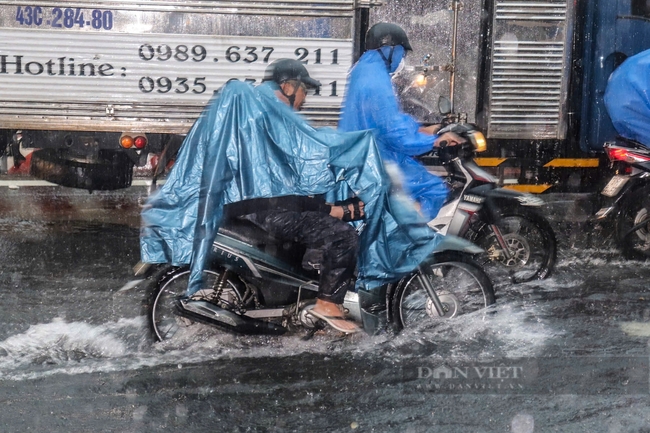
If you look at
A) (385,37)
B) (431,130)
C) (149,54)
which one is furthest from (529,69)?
(149,54)

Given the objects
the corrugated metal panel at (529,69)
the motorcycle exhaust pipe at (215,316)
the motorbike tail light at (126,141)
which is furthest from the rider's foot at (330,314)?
the corrugated metal panel at (529,69)

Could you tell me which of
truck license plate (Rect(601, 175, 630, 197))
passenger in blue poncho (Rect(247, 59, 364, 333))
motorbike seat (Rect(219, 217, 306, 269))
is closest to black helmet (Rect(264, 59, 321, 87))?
passenger in blue poncho (Rect(247, 59, 364, 333))

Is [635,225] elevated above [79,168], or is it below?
below

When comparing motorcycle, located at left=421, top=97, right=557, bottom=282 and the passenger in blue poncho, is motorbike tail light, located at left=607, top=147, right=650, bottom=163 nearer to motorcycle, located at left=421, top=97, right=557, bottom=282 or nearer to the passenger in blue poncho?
motorcycle, located at left=421, top=97, right=557, bottom=282

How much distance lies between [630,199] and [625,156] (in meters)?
0.38

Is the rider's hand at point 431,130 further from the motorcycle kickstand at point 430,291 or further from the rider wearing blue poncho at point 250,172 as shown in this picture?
the motorcycle kickstand at point 430,291

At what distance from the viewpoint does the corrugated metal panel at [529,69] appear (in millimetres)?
7914

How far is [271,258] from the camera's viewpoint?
4.79m

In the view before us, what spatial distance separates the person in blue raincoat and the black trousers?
68cm

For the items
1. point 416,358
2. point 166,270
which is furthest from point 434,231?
point 166,270

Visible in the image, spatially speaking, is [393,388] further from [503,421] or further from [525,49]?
Result: [525,49]

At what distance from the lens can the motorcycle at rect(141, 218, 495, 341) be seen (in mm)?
4734

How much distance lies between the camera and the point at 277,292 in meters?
4.87

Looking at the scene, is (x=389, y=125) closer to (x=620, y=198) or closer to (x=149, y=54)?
(x=620, y=198)
